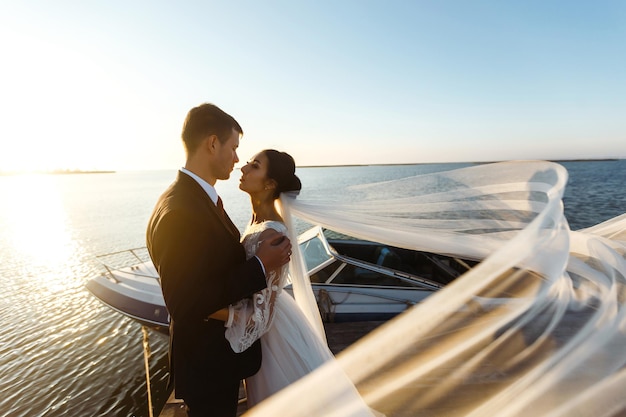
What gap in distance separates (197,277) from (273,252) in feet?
1.30

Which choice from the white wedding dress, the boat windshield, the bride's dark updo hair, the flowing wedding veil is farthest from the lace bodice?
the boat windshield

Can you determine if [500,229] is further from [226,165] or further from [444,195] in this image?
[226,165]

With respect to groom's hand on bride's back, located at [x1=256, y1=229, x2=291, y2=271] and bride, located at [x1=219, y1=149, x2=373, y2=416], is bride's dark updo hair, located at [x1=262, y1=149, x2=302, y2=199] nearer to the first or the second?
bride, located at [x1=219, y1=149, x2=373, y2=416]

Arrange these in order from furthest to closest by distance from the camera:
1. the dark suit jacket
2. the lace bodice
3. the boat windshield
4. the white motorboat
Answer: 1. the boat windshield
2. the white motorboat
3. the lace bodice
4. the dark suit jacket

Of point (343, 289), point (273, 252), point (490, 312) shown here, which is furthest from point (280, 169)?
point (343, 289)

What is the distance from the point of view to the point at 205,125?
1.77m

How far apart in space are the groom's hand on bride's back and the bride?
230mm

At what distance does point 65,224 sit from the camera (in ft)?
97.8

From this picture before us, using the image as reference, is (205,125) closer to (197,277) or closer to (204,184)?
(204,184)

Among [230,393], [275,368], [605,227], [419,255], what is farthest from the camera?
[419,255]

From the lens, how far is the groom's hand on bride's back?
1580mm

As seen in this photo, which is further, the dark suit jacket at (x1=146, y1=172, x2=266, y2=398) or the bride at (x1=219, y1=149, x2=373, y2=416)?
the bride at (x1=219, y1=149, x2=373, y2=416)

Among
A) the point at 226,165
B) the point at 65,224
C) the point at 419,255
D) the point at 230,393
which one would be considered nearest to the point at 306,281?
the point at 230,393

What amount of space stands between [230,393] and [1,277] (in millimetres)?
19291
